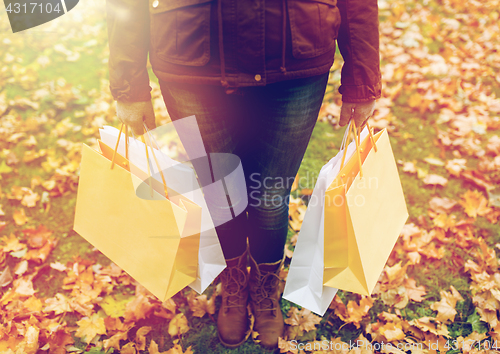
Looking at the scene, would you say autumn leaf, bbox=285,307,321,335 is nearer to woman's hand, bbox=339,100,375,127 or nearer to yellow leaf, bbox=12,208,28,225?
woman's hand, bbox=339,100,375,127

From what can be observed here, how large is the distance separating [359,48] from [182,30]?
53cm

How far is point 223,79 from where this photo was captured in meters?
0.87

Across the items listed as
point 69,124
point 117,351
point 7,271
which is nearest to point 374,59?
point 117,351

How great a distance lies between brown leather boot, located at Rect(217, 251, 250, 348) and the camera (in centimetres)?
141

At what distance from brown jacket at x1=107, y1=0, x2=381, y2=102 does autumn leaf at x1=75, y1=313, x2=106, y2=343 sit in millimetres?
1131

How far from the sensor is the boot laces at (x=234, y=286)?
141 cm

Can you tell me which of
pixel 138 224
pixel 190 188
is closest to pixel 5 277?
pixel 138 224

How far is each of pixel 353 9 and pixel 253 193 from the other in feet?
2.26

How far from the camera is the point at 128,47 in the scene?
2.88 ft

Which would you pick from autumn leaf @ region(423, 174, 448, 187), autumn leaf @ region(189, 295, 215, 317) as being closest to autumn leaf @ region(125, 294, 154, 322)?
autumn leaf @ region(189, 295, 215, 317)

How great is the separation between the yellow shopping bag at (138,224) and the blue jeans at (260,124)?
238mm

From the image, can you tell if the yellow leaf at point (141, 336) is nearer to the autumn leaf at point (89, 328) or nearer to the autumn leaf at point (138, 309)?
the autumn leaf at point (138, 309)

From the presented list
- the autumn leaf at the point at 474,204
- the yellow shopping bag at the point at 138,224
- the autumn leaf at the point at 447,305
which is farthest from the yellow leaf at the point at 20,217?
the autumn leaf at the point at 474,204

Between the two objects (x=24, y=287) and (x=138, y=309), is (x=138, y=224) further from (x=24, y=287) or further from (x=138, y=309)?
(x=24, y=287)
